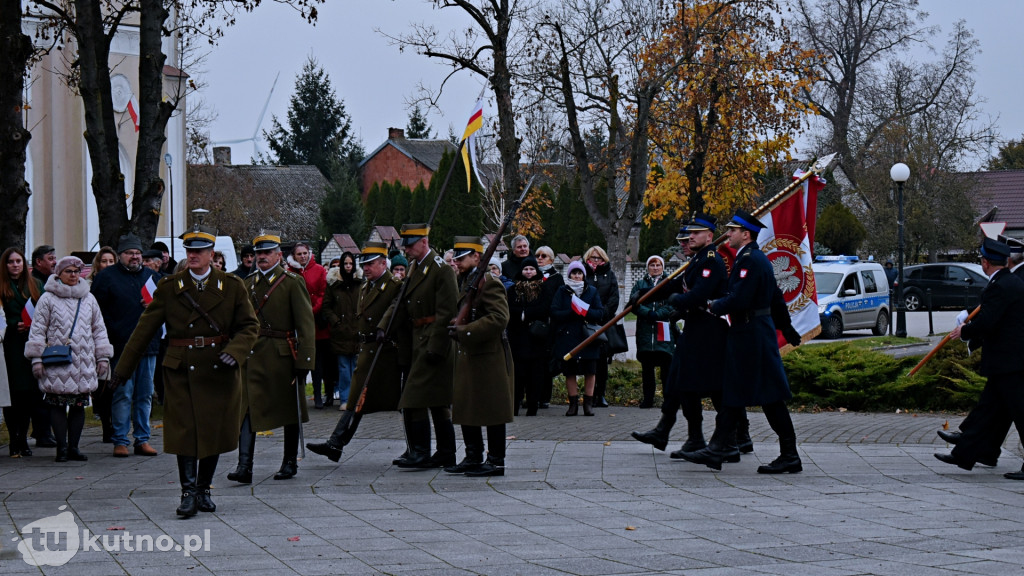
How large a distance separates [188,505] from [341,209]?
56.4m

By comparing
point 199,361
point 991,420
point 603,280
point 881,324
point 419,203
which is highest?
point 419,203

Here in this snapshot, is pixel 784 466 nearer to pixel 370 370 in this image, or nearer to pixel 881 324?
pixel 370 370

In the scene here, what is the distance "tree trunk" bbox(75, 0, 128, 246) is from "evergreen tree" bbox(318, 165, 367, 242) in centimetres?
4768

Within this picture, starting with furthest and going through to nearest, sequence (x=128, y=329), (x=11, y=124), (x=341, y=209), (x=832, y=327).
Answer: (x=341, y=209)
(x=832, y=327)
(x=11, y=124)
(x=128, y=329)

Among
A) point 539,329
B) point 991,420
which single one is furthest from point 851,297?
point 991,420

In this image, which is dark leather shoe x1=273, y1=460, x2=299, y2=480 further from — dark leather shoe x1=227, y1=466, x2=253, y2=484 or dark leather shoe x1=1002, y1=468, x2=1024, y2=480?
dark leather shoe x1=1002, y1=468, x2=1024, y2=480

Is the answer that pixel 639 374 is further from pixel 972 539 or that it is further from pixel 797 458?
pixel 972 539

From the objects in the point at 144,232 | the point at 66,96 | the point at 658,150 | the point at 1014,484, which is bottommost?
the point at 1014,484

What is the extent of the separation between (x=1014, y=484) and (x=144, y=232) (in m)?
10.5

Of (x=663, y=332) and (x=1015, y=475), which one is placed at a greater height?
(x=663, y=332)

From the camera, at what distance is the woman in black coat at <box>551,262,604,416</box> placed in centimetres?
1327

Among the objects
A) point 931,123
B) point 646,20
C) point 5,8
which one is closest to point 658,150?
point 646,20

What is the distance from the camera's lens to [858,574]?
6.05 metres

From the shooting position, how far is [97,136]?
1492cm
